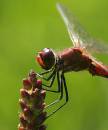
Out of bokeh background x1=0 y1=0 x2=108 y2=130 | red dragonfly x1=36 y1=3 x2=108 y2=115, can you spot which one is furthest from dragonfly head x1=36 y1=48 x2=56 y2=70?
bokeh background x1=0 y1=0 x2=108 y2=130

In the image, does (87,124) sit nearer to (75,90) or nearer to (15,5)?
(75,90)

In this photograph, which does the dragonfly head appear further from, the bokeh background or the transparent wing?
the bokeh background

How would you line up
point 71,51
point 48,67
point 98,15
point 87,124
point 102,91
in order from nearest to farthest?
1. point 48,67
2. point 71,51
3. point 87,124
4. point 102,91
5. point 98,15

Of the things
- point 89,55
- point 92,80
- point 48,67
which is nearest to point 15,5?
point 92,80

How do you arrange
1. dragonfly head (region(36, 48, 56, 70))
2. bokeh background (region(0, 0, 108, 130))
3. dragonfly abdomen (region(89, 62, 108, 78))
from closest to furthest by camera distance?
dragonfly head (region(36, 48, 56, 70)) < dragonfly abdomen (region(89, 62, 108, 78)) < bokeh background (region(0, 0, 108, 130))

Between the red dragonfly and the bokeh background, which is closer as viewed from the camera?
the red dragonfly

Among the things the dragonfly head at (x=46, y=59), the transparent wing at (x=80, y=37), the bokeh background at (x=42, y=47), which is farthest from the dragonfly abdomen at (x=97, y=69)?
the bokeh background at (x=42, y=47)
